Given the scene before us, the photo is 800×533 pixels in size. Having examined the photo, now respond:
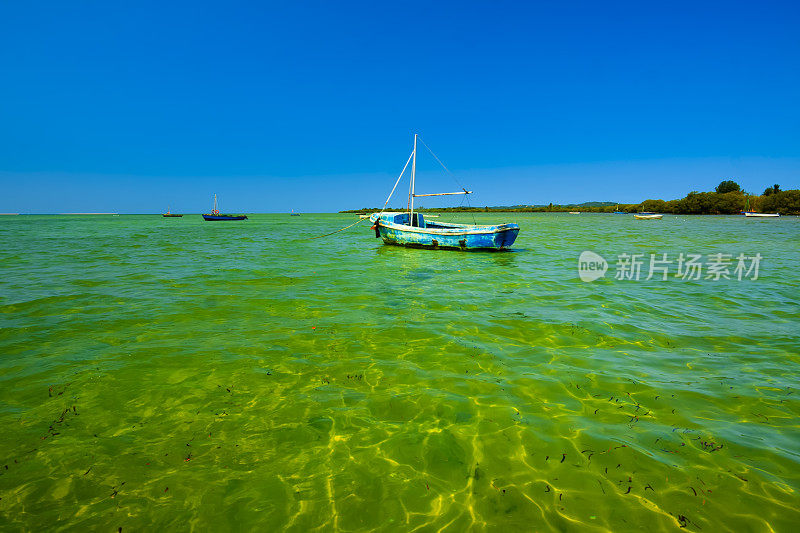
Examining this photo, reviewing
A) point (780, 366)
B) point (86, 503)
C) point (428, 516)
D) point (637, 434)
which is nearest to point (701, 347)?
point (780, 366)

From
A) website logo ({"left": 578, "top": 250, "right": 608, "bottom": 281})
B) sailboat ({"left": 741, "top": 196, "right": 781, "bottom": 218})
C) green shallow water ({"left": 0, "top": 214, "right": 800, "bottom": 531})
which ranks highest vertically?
sailboat ({"left": 741, "top": 196, "right": 781, "bottom": 218})

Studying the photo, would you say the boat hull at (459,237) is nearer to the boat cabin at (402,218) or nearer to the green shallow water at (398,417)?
the boat cabin at (402,218)

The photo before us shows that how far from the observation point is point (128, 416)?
15.9ft

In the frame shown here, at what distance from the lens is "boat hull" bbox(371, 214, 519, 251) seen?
23953 mm

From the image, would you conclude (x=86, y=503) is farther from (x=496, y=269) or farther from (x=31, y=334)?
(x=496, y=269)

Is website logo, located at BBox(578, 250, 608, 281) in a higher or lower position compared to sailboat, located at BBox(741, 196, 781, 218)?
lower

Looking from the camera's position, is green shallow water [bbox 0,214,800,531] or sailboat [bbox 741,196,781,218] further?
sailboat [bbox 741,196,781,218]

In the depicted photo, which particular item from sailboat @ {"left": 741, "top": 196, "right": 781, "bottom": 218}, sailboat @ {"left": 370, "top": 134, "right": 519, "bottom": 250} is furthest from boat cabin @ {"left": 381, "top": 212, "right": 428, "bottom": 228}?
sailboat @ {"left": 741, "top": 196, "right": 781, "bottom": 218}

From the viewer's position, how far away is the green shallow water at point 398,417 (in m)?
3.37

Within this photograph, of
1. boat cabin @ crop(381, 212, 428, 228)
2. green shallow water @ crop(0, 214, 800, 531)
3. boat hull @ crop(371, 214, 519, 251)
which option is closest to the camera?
green shallow water @ crop(0, 214, 800, 531)

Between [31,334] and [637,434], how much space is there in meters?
12.3

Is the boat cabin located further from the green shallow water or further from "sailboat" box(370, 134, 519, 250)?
the green shallow water

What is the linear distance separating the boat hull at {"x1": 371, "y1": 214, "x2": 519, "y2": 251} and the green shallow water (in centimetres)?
1415

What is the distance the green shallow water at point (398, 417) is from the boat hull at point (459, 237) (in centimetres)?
1415
